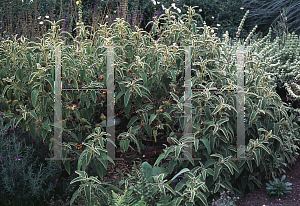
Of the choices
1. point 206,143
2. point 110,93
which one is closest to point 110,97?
point 110,93

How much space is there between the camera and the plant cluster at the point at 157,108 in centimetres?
220

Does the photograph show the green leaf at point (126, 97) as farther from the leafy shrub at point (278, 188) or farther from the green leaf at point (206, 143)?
the leafy shrub at point (278, 188)

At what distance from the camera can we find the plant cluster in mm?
2201

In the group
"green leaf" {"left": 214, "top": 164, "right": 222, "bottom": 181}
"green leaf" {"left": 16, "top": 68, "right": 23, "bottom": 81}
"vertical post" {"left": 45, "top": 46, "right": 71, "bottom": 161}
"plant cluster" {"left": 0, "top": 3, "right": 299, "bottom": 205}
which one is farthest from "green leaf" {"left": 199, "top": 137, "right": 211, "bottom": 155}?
"green leaf" {"left": 16, "top": 68, "right": 23, "bottom": 81}

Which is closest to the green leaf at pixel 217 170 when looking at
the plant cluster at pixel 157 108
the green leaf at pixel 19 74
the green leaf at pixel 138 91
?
the plant cluster at pixel 157 108

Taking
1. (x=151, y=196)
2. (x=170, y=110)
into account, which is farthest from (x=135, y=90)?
(x=151, y=196)

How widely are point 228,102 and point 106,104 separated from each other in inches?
38.7

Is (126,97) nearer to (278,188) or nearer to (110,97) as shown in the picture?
(110,97)

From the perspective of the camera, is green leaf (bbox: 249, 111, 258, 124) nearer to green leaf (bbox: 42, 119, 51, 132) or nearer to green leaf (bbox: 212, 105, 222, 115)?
green leaf (bbox: 212, 105, 222, 115)

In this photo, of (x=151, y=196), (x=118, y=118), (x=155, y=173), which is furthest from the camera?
(x=118, y=118)

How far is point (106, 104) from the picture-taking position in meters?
2.51

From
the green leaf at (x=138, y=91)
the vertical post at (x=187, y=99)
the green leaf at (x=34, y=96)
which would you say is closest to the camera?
the green leaf at (x=34, y=96)

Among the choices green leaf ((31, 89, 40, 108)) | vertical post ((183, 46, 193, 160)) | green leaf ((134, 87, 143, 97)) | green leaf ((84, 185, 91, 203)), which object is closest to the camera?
green leaf ((84, 185, 91, 203))

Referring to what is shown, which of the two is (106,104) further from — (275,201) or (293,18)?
(293,18)
